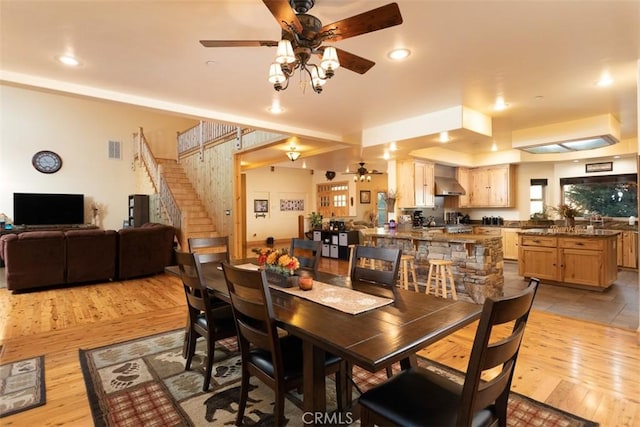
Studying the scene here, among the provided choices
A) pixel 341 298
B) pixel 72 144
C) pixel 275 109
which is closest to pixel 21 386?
pixel 341 298

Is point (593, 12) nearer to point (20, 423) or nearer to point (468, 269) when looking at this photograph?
point (468, 269)

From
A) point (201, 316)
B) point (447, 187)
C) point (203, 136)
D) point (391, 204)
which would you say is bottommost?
point (201, 316)

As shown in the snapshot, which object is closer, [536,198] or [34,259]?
[34,259]

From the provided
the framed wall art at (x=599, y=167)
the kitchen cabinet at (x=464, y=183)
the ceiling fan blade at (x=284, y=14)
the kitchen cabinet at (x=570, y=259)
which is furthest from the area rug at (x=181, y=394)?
the framed wall art at (x=599, y=167)

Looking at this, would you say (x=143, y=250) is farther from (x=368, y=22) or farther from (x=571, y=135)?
(x=571, y=135)

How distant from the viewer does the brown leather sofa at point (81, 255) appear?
4957 millimetres

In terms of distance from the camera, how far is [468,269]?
428cm

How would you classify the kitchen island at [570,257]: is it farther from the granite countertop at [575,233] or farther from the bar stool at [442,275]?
the bar stool at [442,275]

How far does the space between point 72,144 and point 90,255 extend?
5.67 m

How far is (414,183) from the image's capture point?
629 cm

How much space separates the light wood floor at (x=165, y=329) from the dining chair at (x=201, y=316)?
753 millimetres

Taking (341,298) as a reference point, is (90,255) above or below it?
below

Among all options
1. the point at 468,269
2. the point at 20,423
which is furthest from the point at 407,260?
the point at 20,423

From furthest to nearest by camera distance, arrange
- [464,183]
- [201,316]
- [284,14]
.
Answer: [464,183] → [201,316] → [284,14]
